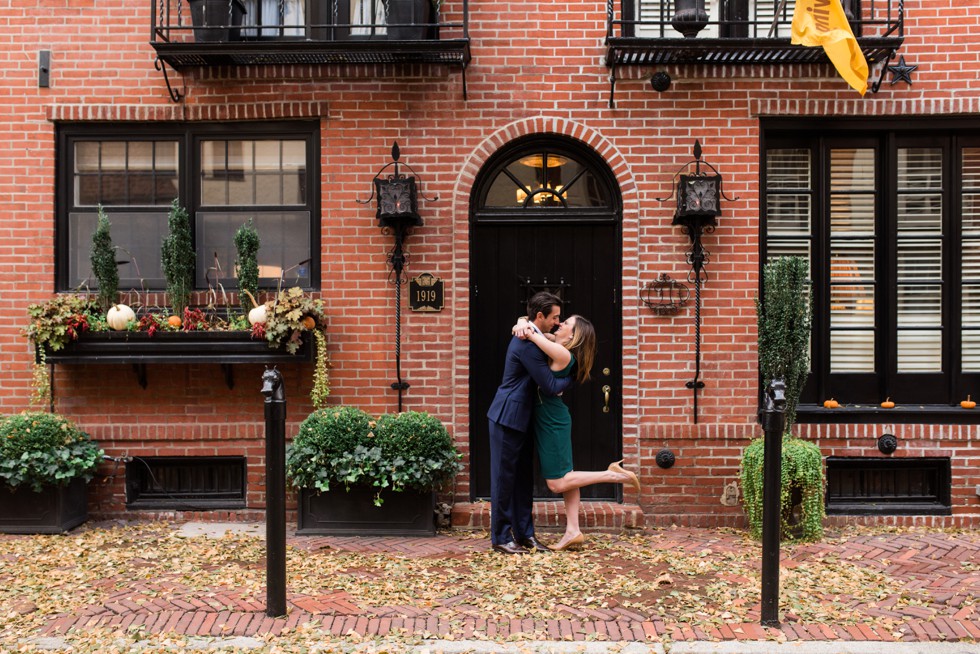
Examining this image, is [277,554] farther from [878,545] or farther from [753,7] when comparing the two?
[753,7]

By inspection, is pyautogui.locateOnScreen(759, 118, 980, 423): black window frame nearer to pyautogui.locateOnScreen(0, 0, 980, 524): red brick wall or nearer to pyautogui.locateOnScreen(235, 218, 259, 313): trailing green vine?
pyautogui.locateOnScreen(0, 0, 980, 524): red brick wall

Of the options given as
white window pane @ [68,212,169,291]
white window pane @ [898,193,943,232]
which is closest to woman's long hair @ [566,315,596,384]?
white window pane @ [898,193,943,232]

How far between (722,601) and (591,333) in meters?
2.08

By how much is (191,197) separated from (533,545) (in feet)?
13.7

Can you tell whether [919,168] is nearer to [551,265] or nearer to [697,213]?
[697,213]

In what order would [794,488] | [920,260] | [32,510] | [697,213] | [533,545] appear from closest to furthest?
[533,545] < [794,488] < [32,510] < [697,213] < [920,260]

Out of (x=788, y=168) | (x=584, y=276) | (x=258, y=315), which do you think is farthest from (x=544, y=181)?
(x=258, y=315)

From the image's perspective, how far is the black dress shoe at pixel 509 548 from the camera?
6004mm

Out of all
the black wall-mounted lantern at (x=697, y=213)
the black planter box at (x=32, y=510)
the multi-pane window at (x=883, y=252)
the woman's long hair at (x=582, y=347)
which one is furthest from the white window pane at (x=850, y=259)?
the black planter box at (x=32, y=510)

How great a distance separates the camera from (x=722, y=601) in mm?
5027

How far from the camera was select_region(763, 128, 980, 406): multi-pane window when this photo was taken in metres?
7.07

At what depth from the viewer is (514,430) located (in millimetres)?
5996

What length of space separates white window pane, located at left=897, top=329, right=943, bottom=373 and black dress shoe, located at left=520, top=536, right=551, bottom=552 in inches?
142

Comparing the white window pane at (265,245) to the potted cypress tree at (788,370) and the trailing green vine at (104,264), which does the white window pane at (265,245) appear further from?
the potted cypress tree at (788,370)
